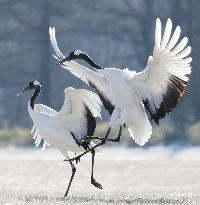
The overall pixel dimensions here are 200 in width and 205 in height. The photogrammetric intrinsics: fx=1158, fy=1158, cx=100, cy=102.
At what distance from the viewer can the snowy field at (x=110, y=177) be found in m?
13.2

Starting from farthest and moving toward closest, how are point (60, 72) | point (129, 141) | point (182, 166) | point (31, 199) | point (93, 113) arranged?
point (60, 72) < point (129, 141) < point (182, 166) < point (93, 113) < point (31, 199)

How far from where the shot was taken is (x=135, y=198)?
43.4 ft

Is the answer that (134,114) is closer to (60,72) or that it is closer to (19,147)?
(19,147)

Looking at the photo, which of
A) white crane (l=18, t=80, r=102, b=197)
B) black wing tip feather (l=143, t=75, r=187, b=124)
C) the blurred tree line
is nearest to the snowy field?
white crane (l=18, t=80, r=102, b=197)

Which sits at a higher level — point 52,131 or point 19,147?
point 52,131

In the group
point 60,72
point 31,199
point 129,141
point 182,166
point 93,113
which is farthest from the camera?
point 60,72

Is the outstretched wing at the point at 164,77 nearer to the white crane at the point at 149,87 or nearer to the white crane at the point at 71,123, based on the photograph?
→ the white crane at the point at 149,87

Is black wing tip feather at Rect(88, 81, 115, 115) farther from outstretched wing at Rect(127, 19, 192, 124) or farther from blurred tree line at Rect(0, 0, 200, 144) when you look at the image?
blurred tree line at Rect(0, 0, 200, 144)

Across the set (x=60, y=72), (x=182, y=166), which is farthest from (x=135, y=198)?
(x=60, y=72)

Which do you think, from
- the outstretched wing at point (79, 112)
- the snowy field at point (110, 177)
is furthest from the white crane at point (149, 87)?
the snowy field at point (110, 177)

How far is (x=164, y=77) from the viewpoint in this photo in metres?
→ 13.0

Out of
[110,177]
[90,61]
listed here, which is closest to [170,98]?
[90,61]

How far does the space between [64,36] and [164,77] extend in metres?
26.7

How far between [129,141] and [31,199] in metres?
13.7
